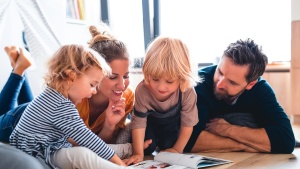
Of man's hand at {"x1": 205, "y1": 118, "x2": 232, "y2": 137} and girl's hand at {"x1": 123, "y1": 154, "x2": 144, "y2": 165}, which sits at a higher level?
man's hand at {"x1": 205, "y1": 118, "x2": 232, "y2": 137}

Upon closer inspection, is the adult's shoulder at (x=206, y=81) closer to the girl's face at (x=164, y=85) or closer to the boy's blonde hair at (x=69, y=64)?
the girl's face at (x=164, y=85)

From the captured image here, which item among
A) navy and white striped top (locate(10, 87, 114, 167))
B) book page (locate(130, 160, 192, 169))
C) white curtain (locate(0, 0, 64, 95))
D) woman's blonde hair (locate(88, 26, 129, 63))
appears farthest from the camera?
white curtain (locate(0, 0, 64, 95))

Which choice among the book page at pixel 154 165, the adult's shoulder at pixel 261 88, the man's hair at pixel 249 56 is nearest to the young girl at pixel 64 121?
the book page at pixel 154 165

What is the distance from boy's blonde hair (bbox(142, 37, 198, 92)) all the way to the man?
0.67 feet

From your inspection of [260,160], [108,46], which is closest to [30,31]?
[108,46]

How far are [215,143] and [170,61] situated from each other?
0.49 m

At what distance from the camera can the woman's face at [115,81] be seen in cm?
161

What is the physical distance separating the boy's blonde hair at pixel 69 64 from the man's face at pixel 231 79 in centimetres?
56

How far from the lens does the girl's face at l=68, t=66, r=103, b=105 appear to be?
140cm

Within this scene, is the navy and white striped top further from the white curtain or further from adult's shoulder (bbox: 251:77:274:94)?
the white curtain

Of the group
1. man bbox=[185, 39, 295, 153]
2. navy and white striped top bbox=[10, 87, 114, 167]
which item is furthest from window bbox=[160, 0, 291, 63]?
navy and white striped top bbox=[10, 87, 114, 167]

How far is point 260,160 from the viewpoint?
63.2 inches

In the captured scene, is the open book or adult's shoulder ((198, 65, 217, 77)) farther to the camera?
adult's shoulder ((198, 65, 217, 77))

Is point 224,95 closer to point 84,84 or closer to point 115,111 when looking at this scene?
point 115,111
